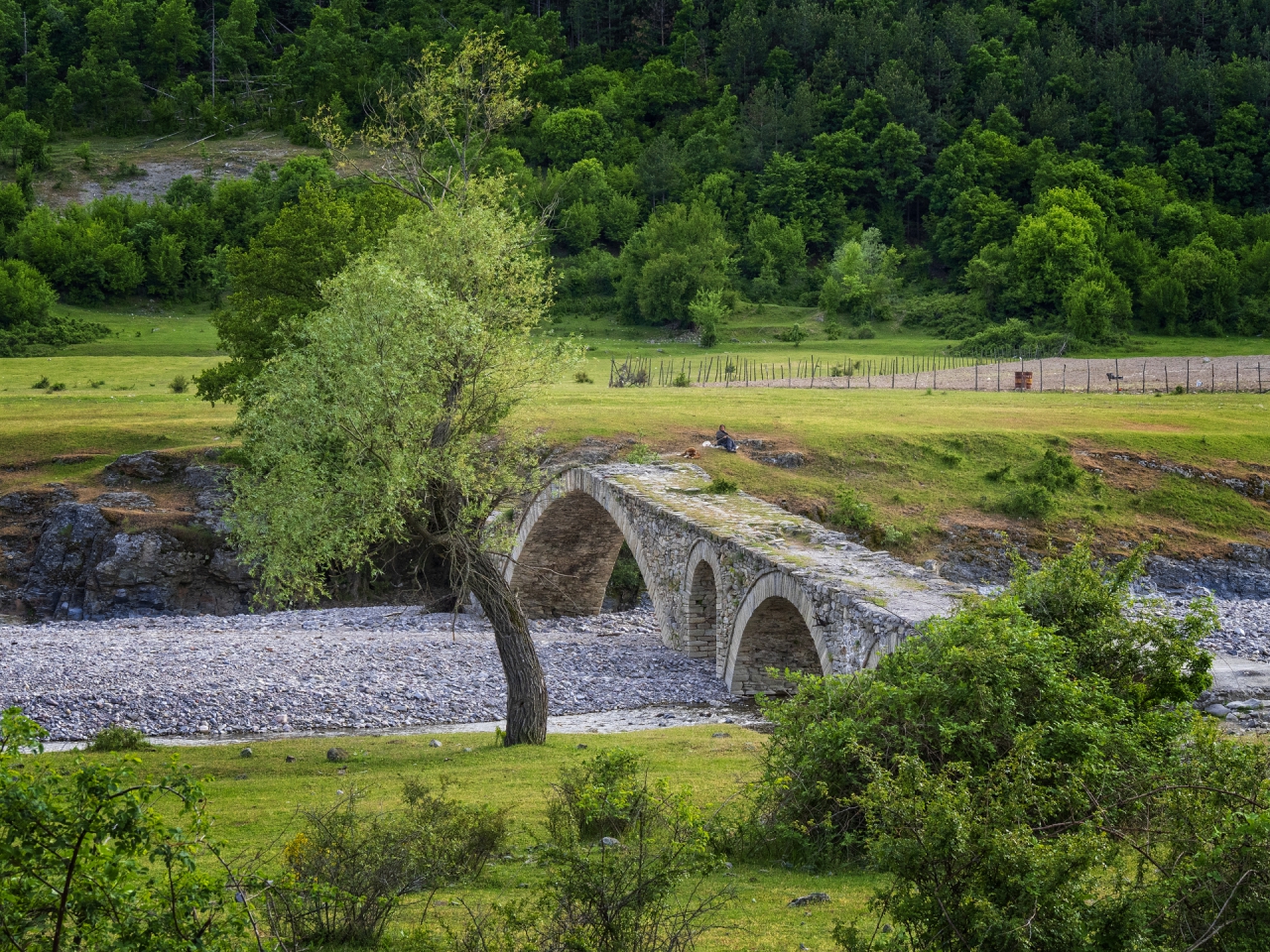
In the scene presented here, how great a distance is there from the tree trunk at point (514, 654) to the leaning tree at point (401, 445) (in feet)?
0.07

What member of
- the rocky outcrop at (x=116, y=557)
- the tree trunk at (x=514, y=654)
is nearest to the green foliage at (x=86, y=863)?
the tree trunk at (x=514, y=654)

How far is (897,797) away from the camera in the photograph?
284 inches

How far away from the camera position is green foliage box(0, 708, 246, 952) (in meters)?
5.21

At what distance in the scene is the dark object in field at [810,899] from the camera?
9070 millimetres

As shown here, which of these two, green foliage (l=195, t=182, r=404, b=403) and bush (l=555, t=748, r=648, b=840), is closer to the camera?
bush (l=555, t=748, r=648, b=840)

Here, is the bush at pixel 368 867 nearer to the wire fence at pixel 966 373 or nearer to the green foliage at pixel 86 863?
the green foliage at pixel 86 863

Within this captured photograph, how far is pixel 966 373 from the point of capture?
6612 cm

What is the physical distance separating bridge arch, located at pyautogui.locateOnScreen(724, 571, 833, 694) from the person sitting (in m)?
14.6

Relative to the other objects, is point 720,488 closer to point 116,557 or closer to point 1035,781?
point 116,557

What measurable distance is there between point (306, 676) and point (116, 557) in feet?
45.9

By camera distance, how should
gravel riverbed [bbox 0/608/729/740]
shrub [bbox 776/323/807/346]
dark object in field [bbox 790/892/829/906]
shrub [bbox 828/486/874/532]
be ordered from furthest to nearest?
shrub [bbox 776/323/807/346]
shrub [bbox 828/486/874/532]
gravel riverbed [bbox 0/608/729/740]
dark object in field [bbox 790/892/829/906]

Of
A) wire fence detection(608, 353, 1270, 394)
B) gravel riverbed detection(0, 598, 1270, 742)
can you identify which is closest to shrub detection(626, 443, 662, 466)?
gravel riverbed detection(0, 598, 1270, 742)

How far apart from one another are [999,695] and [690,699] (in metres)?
Result: 14.8

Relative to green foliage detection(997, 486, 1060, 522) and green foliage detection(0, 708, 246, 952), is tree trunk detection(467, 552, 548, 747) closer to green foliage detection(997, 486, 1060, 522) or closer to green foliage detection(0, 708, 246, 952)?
green foliage detection(0, 708, 246, 952)
